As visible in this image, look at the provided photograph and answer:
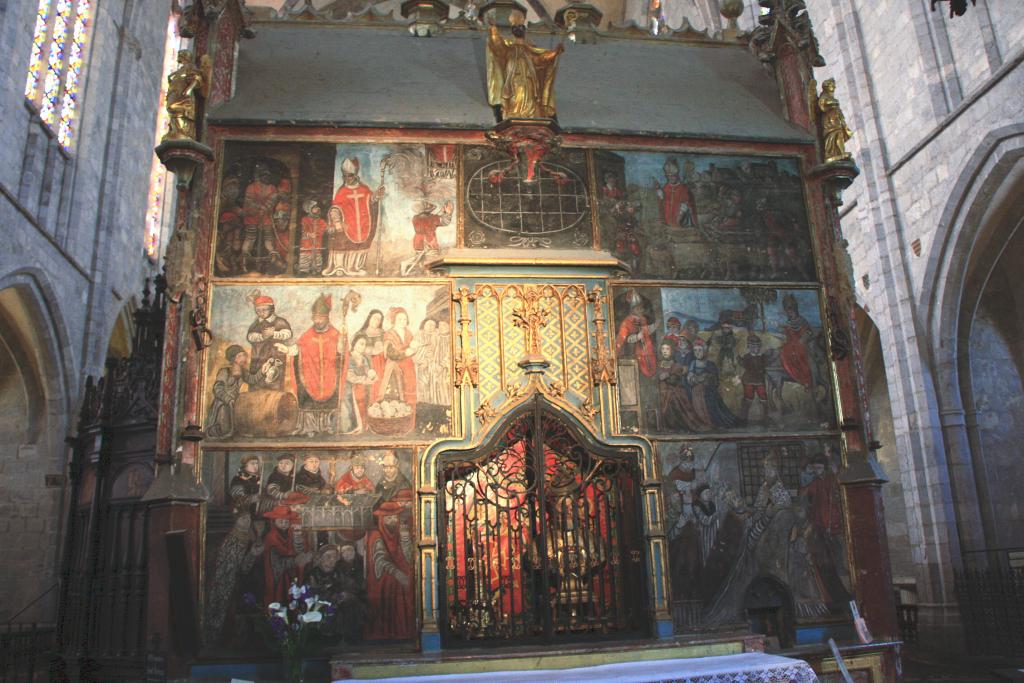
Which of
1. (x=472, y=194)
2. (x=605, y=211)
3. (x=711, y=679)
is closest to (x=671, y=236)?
(x=605, y=211)

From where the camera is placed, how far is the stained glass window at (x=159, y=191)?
22594 mm

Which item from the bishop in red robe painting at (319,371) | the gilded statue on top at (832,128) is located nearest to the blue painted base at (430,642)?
the bishop in red robe painting at (319,371)

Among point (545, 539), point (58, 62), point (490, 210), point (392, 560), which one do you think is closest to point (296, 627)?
point (392, 560)

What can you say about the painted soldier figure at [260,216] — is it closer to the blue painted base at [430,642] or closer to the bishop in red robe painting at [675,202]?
the blue painted base at [430,642]

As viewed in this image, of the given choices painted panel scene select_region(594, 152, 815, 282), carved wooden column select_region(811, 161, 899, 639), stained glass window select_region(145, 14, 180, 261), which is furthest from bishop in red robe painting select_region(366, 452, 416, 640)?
stained glass window select_region(145, 14, 180, 261)

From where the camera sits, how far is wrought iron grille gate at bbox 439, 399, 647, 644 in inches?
340

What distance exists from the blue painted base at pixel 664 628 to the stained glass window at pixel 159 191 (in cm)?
1814

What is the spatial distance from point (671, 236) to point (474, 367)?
2923 mm

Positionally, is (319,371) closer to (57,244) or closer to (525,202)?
(525,202)

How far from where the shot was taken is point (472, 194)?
9.88 meters

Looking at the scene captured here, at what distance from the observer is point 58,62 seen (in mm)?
17016

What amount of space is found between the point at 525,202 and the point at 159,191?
54.9 ft

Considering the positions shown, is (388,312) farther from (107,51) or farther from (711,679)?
(107,51)

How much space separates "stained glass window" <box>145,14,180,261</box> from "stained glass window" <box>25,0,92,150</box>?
4325mm
